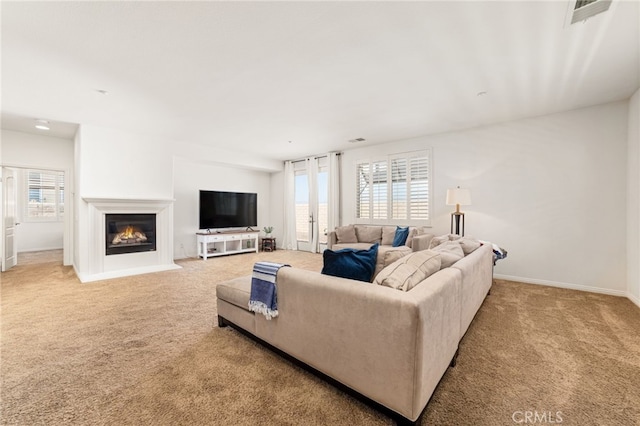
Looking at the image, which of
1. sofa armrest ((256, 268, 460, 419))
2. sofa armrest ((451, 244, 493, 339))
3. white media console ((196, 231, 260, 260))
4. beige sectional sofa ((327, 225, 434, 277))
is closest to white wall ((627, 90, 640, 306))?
sofa armrest ((451, 244, 493, 339))

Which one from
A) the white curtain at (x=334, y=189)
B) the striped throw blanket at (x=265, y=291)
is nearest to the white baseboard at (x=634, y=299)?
the striped throw blanket at (x=265, y=291)

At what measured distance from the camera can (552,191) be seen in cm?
409

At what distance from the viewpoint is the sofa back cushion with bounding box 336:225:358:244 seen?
5766 millimetres

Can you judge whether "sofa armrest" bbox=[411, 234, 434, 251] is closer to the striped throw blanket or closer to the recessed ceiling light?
the striped throw blanket

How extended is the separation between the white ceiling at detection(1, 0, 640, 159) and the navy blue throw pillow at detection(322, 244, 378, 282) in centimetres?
179

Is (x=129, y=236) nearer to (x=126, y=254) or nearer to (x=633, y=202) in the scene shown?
(x=126, y=254)

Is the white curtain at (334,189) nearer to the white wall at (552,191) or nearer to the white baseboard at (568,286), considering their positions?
the white wall at (552,191)

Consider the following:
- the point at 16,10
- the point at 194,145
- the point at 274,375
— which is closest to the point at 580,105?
the point at 274,375

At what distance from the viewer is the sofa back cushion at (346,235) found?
5.77 metres

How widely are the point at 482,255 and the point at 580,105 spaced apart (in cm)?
289

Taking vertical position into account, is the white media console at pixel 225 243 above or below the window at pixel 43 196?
below

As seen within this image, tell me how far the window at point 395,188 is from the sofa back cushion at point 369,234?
0.38 metres

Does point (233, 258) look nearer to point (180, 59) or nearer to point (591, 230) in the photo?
point (180, 59)

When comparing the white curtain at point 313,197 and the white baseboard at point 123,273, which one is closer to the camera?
the white baseboard at point 123,273
